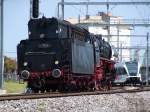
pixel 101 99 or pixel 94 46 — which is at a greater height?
pixel 94 46

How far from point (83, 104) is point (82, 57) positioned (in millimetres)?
10154

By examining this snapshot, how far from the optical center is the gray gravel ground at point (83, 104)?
15.3 m

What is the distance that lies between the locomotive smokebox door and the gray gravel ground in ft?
11.4

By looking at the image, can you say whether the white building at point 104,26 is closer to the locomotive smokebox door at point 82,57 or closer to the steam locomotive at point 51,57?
the locomotive smokebox door at point 82,57

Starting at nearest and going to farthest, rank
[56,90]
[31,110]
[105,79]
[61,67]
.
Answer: [31,110]
[61,67]
[56,90]
[105,79]

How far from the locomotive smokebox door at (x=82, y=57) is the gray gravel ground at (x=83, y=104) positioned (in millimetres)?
3463

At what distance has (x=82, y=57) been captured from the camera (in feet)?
94.2

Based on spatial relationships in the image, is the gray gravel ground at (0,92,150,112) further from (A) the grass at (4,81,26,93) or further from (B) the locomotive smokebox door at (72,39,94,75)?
(A) the grass at (4,81,26,93)

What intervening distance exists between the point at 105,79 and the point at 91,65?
651 cm

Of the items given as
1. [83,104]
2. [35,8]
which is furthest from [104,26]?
[83,104]

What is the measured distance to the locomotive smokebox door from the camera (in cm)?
2698

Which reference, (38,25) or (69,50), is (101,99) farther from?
(38,25)

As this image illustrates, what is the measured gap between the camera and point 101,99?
21281 mm

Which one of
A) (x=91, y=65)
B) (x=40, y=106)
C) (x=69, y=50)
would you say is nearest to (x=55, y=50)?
(x=69, y=50)
